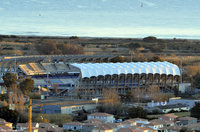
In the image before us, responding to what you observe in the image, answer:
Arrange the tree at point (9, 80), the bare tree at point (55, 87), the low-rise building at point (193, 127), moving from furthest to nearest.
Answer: the bare tree at point (55, 87)
the tree at point (9, 80)
the low-rise building at point (193, 127)

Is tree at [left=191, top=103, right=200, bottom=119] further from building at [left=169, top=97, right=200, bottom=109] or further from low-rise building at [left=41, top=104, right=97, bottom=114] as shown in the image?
low-rise building at [left=41, top=104, right=97, bottom=114]

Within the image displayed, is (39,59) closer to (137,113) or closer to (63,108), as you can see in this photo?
(63,108)

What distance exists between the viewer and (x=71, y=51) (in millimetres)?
90875

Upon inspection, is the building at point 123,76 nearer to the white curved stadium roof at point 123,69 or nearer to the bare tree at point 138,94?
the white curved stadium roof at point 123,69

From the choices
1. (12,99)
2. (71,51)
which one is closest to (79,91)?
(12,99)

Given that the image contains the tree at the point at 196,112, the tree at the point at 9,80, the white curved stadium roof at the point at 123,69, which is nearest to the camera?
the tree at the point at 196,112

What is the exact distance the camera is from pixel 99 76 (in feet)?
177

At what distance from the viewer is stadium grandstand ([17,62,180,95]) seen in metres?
52.8

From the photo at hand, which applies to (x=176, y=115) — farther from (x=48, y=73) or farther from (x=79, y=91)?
(x=48, y=73)

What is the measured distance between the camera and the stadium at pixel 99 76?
52.9 metres

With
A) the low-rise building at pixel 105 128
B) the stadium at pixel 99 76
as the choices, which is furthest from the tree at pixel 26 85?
the low-rise building at pixel 105 128

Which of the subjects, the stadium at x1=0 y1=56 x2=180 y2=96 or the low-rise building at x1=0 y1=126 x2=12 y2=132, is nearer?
the low-rise building at x1=0 y1=126 x2=12 y2=132

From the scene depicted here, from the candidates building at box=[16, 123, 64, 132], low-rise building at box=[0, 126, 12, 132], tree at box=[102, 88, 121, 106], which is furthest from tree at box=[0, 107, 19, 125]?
tree at box=[102, 88, 121, 106]

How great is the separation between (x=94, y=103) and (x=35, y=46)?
52.0m
